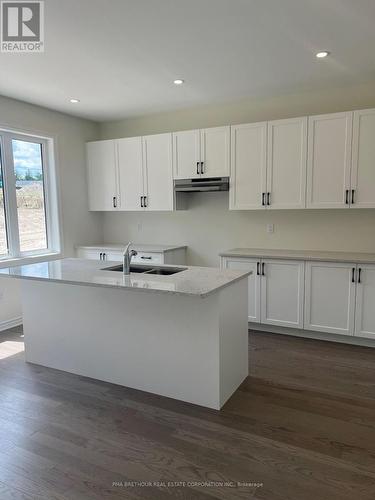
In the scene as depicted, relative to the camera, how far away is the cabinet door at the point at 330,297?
3521 mm

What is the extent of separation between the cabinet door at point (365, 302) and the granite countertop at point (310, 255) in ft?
0.39

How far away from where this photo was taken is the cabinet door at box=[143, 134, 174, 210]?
457cm

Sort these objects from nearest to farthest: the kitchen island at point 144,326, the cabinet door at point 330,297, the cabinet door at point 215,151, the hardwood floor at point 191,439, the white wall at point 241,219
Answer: the hardwood floor at point 191,439 → the kitchen island at point 144,326 → the cabinet door at point 330,297 → the white wall at point 241,219 → the cabinet door at point 215,151

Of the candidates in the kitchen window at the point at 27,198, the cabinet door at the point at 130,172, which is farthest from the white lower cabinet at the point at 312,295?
the kitchen window at the point at 27,198

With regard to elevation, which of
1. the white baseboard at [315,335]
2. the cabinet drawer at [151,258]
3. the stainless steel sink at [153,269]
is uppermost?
the stainless steel sink at [153,269]

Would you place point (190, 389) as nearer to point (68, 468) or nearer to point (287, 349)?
point (68, 468)

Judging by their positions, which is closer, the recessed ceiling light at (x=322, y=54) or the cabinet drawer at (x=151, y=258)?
the recessed ceiling light at (x=322, y=54)

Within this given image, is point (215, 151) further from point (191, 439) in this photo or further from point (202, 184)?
point (191, 439)

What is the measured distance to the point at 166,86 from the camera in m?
3.77

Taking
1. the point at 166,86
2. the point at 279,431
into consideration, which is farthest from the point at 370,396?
the point at 166,86

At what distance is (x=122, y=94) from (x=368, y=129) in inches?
106

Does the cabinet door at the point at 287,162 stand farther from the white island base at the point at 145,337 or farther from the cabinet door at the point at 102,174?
the cabinet door at the point at 102,174

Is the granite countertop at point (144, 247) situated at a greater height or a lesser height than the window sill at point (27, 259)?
greater

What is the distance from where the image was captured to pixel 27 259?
4492 mm
